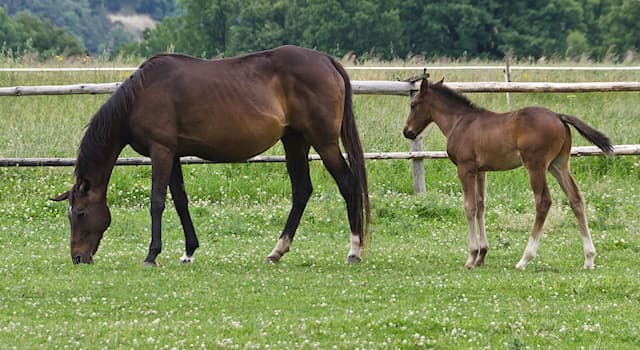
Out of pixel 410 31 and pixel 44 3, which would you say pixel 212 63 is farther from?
pixel 44 3

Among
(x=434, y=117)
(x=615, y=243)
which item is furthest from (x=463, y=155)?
(x=615, y=243)

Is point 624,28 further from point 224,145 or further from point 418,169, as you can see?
point 224,145

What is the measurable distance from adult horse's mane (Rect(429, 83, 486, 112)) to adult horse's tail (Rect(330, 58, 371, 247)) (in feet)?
2.85

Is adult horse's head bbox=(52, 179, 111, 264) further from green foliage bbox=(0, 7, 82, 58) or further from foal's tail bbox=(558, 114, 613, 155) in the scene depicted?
green foliage bbox=(0, 7, 82, 58)

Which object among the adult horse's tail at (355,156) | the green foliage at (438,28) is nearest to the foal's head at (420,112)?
the adult horse's tail at (355,156)

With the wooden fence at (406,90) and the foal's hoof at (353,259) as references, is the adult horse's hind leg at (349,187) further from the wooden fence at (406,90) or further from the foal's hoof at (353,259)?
the wooden fence at (406,90)

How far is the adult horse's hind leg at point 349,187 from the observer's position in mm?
9609

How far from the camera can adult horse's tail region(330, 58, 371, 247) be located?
31.8 feet

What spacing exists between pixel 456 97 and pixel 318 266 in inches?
85.9

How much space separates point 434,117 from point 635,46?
43.3 m

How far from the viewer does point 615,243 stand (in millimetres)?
10266

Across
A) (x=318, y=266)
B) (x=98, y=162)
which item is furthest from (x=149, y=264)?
(x=318, y=266)

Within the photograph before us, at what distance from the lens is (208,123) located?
938 centimetres

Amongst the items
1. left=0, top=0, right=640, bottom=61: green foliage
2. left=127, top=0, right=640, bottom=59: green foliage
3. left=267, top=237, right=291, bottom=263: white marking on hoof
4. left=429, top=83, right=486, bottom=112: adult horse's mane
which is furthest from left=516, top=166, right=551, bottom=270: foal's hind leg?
left=127, top=0, right=640, bottom=59: green foliage
